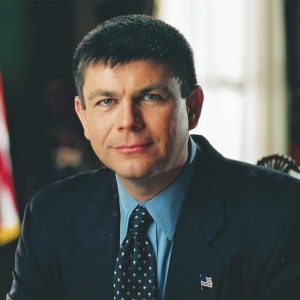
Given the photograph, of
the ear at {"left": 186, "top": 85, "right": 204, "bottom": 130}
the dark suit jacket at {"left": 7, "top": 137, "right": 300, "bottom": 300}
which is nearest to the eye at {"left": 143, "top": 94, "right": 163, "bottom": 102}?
the ear at {"left": 186, "top": 85, "right": 204, "bottom": 130}

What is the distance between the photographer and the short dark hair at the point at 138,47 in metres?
1.06

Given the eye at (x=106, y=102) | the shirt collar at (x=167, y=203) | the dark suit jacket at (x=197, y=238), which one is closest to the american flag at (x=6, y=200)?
the dark suit jacket at (x=197, y=238)

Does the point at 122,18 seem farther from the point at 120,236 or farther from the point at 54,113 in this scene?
the point at 54,113

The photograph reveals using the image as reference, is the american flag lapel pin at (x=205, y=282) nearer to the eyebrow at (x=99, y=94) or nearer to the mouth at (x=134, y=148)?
the mouth at (x=134, y=148)

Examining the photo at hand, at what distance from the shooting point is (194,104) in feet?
3.88

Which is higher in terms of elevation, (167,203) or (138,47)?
(138,47)

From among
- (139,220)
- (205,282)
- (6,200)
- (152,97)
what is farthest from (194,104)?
(6,200)

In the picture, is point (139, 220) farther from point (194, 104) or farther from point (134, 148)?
point (194, 104)

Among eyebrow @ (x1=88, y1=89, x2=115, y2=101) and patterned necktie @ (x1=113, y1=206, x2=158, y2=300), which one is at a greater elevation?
eyebrow @ (x1=88, y1=89, x2=115, y2=101)

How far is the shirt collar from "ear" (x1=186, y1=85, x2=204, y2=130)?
0.06 meters

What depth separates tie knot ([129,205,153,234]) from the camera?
1.16 meters

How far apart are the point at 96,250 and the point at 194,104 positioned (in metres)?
0.42

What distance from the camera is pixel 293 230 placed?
108 centimetres

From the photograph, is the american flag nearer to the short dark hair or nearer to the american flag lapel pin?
the short dark hair
